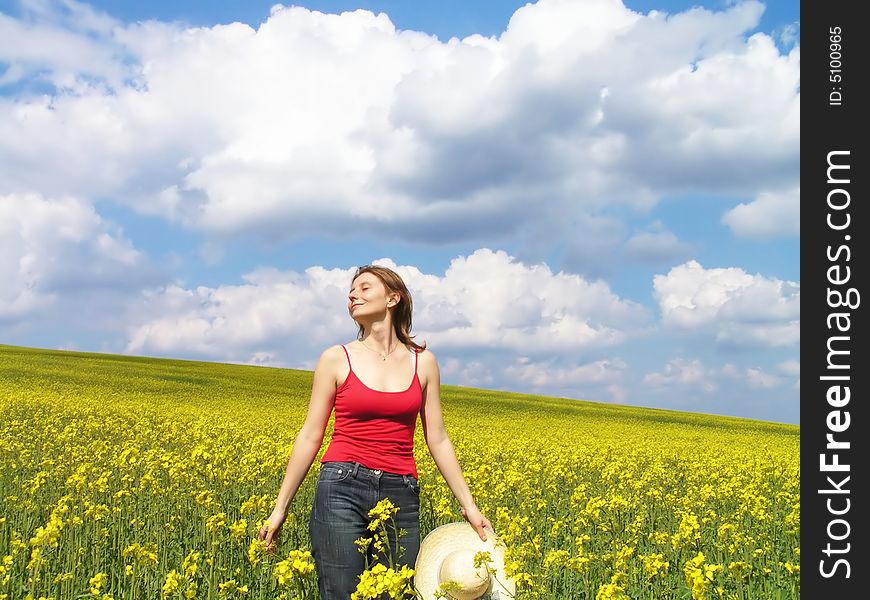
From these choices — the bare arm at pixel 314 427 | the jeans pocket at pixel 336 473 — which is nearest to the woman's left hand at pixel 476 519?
the jeans pocket at pixel 336 473

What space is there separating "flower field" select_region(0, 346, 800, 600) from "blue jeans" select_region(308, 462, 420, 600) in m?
0.18

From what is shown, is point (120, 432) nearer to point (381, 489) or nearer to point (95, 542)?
point (95, 542)

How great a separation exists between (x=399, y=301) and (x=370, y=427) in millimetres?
701

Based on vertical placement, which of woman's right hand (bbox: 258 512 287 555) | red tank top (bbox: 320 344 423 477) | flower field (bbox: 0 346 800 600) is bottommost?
flower field (bbox: 0 346 800 600)

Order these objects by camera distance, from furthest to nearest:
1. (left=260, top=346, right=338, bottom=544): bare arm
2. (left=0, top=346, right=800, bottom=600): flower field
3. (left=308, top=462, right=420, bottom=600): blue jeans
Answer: (left=0, top=346, right=800, bottom=600): flower field
(left=260, top=346, right=338, bottom=544): bare arm
(left=308, top=462, right=420, bottom=600): blue jeans

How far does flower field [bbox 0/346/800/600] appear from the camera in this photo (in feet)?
15.7

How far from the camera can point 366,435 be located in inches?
144

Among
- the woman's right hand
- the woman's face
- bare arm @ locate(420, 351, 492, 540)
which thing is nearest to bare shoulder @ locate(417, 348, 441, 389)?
bare arm @ locate(420, 351, 492, 540)

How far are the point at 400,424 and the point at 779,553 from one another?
18.2 ft

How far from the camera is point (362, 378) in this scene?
3.74m

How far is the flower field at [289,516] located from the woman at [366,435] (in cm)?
25

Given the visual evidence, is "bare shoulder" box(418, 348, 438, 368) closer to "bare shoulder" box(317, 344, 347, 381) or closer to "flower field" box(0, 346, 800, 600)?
"bare shoulder" box(317, 344, 347, 381)

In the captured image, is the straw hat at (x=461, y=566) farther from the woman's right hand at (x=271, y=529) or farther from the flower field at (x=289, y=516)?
the woman's right hand at (x=271, y=529)
